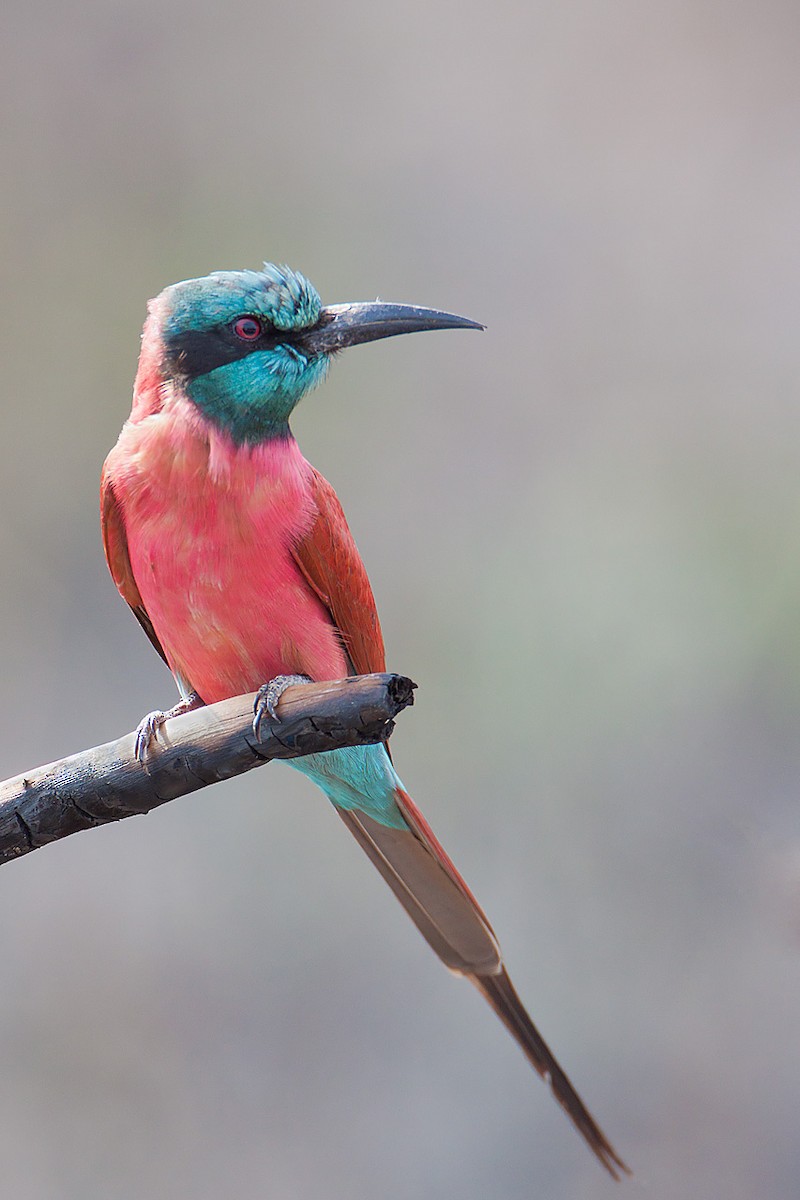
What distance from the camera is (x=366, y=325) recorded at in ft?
3.28

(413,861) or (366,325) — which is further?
(413,861)

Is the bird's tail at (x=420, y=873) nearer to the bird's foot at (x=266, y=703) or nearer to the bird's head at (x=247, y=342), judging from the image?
the bird's foot at (x=266, y=703)

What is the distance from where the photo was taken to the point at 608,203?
167 cm

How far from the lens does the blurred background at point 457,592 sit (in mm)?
1443

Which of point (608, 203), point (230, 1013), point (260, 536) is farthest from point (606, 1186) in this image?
point (608, 203)

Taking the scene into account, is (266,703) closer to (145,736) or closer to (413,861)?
(145,736)

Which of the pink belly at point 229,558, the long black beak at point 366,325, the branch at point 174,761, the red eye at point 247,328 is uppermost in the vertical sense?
the red eye at point 247,328

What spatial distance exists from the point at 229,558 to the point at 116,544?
144mm

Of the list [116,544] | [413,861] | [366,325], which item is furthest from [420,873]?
[366,325]

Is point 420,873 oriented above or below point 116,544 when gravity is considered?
below

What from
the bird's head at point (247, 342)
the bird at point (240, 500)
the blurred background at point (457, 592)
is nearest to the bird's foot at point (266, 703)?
the bird at point (240, 500)

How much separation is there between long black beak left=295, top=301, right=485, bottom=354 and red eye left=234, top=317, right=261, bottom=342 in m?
0.04

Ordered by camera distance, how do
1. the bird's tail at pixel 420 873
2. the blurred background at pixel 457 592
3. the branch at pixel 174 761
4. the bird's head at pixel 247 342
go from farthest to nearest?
1. the blurred background at pixel 457 592
2. the bird's tail at pixel 420 873
3. the bird's head at pixel 247 342
4. the branch at pixel 174 761

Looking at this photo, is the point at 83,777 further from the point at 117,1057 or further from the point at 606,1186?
the point at 606,1186
